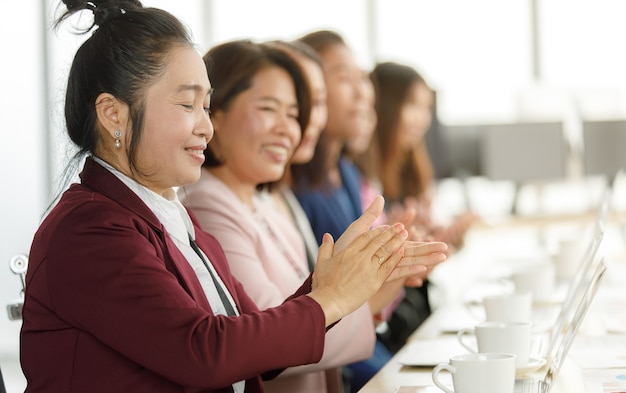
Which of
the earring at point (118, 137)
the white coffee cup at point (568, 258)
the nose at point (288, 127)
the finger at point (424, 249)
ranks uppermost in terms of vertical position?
the earring at point (118, 137)

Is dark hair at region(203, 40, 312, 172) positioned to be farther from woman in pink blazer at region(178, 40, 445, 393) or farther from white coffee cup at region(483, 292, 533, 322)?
white coffee cup at region(483, 292, 533, 322)

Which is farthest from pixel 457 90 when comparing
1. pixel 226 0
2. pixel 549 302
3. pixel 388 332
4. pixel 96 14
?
pixel 96 14

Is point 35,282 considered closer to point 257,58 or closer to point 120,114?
point 120,114

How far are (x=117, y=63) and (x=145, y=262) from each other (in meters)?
0.32

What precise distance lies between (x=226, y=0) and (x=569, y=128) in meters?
3.01

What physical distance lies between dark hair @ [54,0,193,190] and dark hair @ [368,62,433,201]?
2.56 metres

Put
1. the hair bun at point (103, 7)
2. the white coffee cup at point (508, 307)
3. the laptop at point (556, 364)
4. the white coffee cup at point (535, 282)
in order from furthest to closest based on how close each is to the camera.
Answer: the white coffee cup at point (535, 282)
the white coffee cup at point (508, 307)
the hair bun at point (103, 7)
the laptop at point (556, 364)

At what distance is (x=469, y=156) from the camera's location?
443 cm

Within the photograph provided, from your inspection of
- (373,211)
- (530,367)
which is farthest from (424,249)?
(530,367)

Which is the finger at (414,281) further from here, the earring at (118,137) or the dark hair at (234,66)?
the earring at (118,137)

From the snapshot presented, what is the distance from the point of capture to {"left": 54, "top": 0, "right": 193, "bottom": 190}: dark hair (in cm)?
142

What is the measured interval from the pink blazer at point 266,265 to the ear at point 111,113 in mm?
522

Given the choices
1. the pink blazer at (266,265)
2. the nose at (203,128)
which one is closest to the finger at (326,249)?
the nose at (203,128)

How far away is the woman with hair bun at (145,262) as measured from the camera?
125 centimetres
